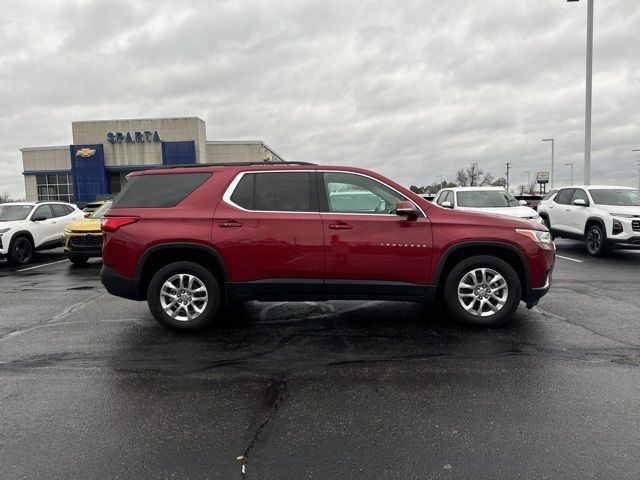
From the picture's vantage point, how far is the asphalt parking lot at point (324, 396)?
2.77m

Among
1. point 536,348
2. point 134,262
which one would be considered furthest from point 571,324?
point 134,262

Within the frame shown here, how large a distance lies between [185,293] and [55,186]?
50.9 meters

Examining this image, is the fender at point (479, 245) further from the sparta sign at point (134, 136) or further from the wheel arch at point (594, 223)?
the sparta sign at point (134, 136)

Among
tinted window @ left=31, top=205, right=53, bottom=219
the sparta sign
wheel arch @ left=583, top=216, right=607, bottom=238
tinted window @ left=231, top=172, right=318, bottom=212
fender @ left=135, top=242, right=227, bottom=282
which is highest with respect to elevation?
the sparta sign

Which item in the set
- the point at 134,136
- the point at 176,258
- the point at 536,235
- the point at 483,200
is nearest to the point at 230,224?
the point at 176,258

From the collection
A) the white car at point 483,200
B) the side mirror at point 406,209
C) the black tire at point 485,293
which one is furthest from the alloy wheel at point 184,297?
the white car at point 483,200

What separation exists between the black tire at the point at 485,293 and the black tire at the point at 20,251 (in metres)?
11.2

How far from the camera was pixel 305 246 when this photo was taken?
16.9 ft

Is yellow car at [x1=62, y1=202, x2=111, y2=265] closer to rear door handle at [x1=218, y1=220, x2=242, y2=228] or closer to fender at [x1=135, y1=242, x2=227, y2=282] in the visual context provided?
fender at [x1=135, y1=242, x2=227, y2=282]

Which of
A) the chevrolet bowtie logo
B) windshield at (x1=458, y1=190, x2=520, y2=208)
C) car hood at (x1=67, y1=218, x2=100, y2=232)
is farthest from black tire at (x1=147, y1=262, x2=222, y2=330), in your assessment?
the chevrolet bowtie logo

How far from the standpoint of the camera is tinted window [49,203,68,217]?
44.8 feet

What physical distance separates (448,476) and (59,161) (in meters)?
54.1

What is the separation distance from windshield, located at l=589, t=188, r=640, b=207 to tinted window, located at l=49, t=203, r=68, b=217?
47.9ft

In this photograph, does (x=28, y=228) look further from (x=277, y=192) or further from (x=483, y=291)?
(x=483, y=291)
